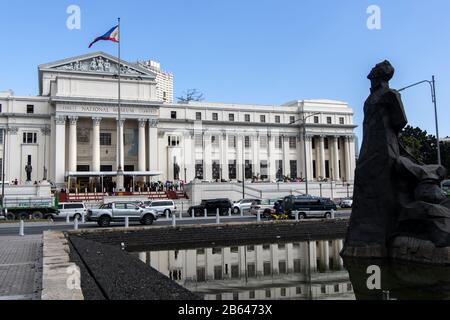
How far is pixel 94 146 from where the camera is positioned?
231 feet

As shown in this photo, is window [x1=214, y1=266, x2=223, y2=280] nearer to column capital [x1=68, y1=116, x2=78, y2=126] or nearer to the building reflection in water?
the building reflection in water

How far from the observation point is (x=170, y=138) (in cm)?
7869

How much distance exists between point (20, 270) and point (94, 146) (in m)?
57.9

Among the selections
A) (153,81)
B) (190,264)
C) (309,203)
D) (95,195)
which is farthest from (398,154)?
(153,81)

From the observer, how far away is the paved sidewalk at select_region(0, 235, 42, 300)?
35.5 feet

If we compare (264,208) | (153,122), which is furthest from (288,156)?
(264,208)

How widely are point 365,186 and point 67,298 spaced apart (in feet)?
37.0

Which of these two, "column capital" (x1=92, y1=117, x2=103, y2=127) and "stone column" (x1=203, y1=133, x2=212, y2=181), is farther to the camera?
"stone column" (x1=203, y1=133, x2=212, y2=181)

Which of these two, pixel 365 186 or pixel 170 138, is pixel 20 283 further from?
pixel 170 138

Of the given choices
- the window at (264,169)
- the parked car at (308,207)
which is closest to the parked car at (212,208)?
the parked car at (308,207)

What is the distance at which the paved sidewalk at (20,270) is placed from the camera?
10.8 m

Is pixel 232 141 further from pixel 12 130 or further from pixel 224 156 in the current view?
pixel 12 130

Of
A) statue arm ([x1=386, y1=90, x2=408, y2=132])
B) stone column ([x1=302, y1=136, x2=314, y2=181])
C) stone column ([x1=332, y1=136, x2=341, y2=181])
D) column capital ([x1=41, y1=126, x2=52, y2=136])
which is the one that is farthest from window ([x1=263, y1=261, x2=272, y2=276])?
stone column ([x1=332, y1=136, x2=341, y2=181])

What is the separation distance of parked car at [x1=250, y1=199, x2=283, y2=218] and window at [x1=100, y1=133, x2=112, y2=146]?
35718 millimetres
